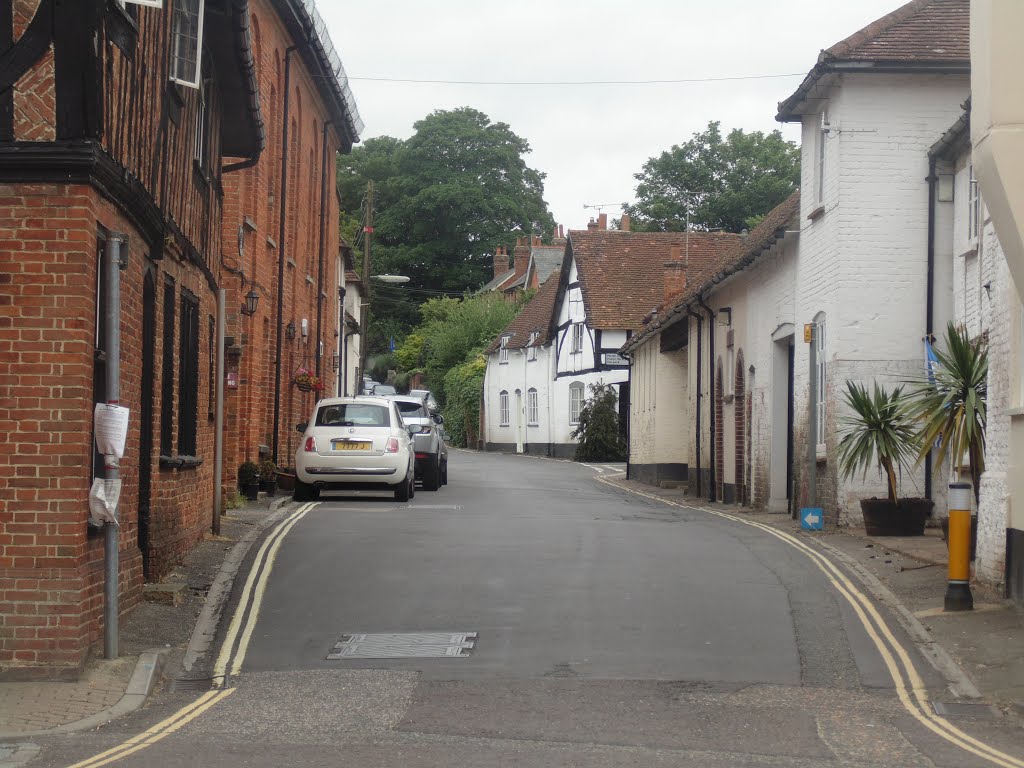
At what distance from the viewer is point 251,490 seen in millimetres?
22672

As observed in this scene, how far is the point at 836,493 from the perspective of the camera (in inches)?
792

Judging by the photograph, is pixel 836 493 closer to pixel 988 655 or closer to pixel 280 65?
pixel 988 655

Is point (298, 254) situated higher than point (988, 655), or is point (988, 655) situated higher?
point (298, 254)

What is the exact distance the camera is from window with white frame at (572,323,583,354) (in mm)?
54000

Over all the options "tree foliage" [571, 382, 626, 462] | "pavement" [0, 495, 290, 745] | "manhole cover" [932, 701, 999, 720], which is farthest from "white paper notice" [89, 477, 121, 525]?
"tree foliage" [571, 382, 626, 462]

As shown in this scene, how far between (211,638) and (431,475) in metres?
17.4

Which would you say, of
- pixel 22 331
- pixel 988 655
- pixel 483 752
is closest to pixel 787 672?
pixel 988 655

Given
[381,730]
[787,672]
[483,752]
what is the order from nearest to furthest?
[483,752], [381,730], [787,672]

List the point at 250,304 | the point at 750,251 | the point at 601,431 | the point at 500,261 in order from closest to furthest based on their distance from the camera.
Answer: the point at 250,304
the point at 750,251
the point at 601,431
the point at 500,261

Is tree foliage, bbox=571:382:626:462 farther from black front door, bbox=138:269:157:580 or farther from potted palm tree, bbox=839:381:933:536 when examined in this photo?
black front door, bbox=138:269:157:580

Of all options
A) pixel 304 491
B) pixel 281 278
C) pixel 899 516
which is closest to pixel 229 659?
pixel 899 516

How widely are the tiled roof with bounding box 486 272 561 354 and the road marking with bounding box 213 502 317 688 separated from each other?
4211 centimetres

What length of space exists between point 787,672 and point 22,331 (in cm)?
550

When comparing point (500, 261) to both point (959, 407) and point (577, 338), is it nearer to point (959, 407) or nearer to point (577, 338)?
point (577, 338)
